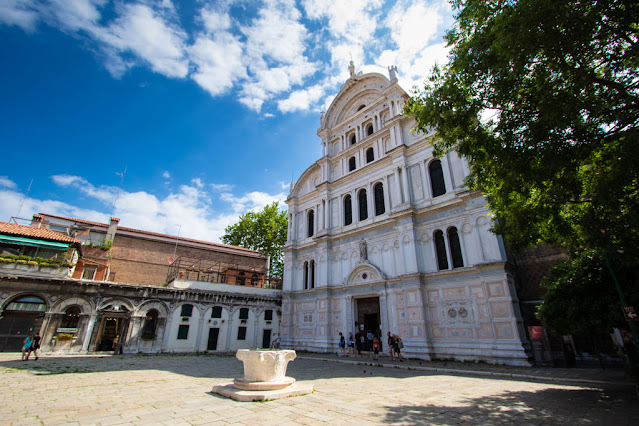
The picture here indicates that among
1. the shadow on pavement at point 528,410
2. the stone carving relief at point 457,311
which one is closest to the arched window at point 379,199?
the stone carving relief at point 457,311

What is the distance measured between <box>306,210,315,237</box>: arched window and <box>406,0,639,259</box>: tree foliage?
57.7 ft

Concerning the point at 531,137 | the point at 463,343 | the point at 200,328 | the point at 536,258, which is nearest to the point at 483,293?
the point at 463,343

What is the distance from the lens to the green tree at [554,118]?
6.34 m

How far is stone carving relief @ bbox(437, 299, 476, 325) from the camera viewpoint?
49.4 feet

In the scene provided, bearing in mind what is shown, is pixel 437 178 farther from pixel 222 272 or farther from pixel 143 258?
pixel 143 258

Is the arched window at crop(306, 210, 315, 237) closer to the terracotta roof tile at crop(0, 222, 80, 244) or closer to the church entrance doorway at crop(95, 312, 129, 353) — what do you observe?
the church entrance doorway at crop(95, 312, 129, 353)

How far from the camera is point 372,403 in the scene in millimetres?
6527

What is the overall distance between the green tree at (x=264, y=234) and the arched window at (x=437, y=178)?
23.8 m

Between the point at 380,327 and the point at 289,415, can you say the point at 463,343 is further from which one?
the point at 289,415

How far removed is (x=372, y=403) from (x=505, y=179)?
6.72 meters

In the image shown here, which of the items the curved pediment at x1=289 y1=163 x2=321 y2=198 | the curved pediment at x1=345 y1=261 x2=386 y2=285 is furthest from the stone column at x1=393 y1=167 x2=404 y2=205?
the curved pediment at x1=289 y1=163 x2=321 y2=198

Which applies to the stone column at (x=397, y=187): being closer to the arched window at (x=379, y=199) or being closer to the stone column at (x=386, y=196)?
the stone column at (x=386, y=196)

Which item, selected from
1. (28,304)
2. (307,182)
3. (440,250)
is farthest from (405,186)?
(28,304)

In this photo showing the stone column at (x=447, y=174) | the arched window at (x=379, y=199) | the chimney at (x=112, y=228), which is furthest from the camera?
the chimney at (x=112, y=228)
